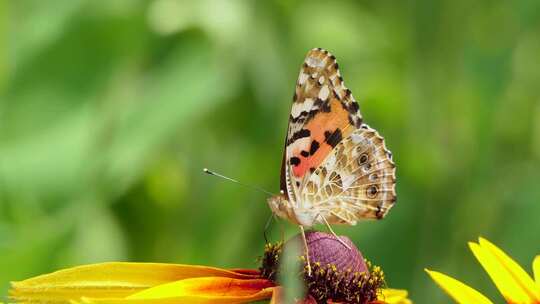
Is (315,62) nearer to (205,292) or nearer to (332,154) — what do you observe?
(332,154)

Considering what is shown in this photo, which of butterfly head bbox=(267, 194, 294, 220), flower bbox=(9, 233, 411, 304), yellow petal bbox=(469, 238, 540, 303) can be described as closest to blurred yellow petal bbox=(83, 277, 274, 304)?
flower bbox=(9, 233, 411, 304)

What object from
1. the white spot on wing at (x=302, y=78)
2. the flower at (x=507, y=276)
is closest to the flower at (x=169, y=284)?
the flower at (x=507, y=276)

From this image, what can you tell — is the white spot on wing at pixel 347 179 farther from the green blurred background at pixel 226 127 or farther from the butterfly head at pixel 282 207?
the green blurred background at pixel 226 127

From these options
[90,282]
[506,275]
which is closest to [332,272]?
[506,275]

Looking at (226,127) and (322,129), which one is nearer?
(322,129)

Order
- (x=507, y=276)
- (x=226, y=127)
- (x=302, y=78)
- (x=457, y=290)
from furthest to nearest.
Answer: (x=226, y=127) → (x=302, y=78) → (x=507, y=276) → (x=457, y=290)

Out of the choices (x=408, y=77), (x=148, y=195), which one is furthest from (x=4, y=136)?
(x=408, y=77)
